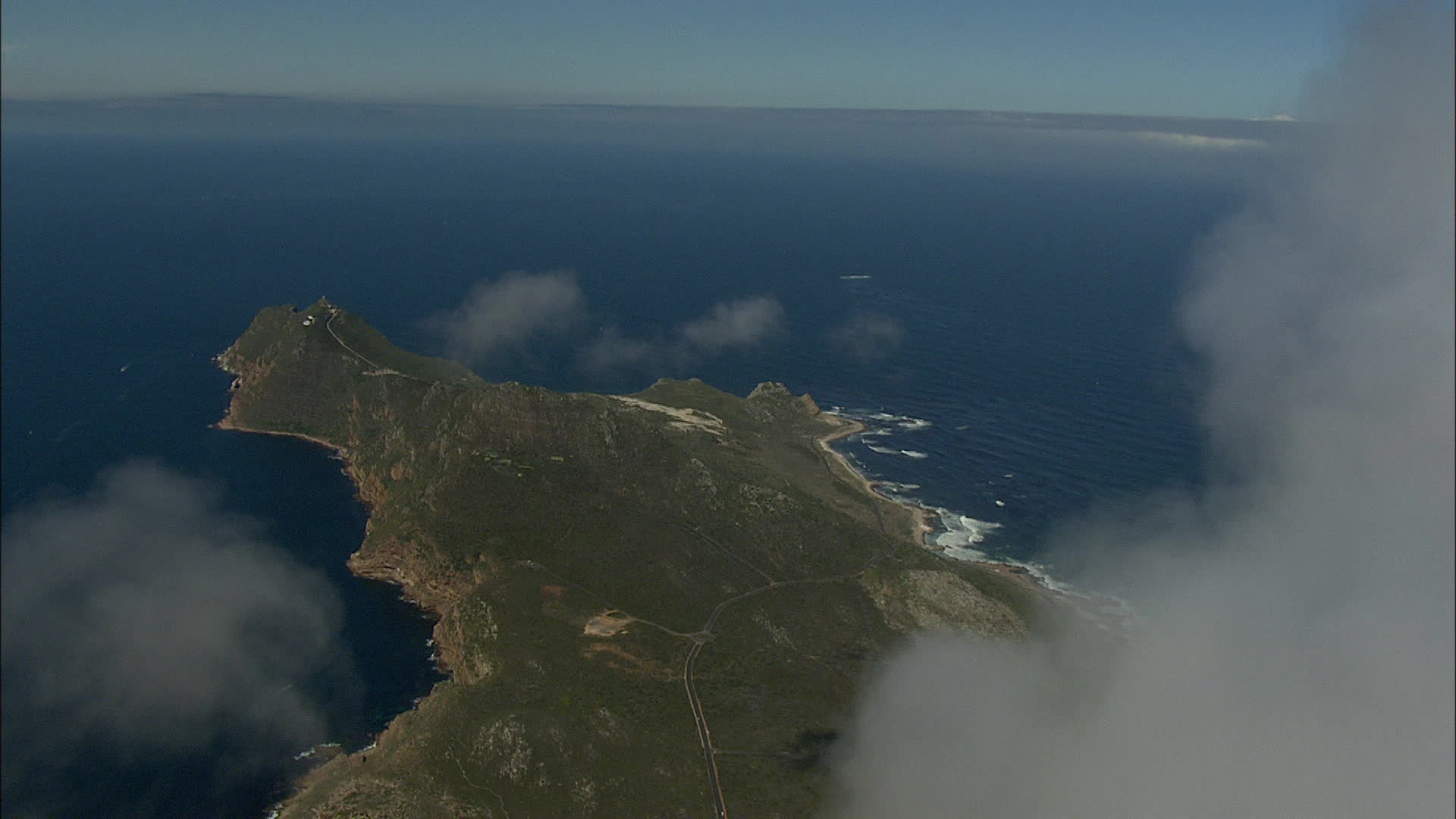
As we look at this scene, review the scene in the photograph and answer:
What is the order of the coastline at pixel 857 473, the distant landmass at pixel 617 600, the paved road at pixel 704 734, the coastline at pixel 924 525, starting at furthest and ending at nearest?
the coastline at pixel 857 473 < the coastline at pixel 924 525 < the distant landmass at pixel 617 600 < the paved road at pixel 704 734

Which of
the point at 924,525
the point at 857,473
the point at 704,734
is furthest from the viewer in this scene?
the point at 857,473

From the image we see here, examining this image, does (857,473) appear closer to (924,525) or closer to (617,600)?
(924,525)

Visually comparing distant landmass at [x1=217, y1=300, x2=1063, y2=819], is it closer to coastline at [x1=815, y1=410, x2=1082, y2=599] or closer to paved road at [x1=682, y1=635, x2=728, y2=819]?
paved road at [x1=682, y1=635, x2=728, y2=819]

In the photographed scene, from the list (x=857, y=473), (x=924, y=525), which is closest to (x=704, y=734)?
(x=924, y=525)

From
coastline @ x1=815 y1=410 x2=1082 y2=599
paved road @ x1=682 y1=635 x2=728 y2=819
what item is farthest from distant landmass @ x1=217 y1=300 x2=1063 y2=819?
coastline @ x1=815 y1=410 x2=1082 y2=599

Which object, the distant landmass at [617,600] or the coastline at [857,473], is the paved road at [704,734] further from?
the coastline at [857,473]

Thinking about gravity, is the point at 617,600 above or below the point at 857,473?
above

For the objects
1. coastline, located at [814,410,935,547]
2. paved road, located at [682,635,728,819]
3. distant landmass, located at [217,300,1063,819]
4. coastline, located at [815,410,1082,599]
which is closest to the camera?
paved road, located at [682,635,728,819]

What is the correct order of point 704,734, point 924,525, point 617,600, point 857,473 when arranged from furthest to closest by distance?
1. point 857,473
2. point 924,525
3. point 617,600
4. point 704,734

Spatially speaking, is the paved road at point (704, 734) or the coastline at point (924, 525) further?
the coastline at point (924, 525)

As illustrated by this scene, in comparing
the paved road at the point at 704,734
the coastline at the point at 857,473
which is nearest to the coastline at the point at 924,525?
the coastline at the point at 857,473
